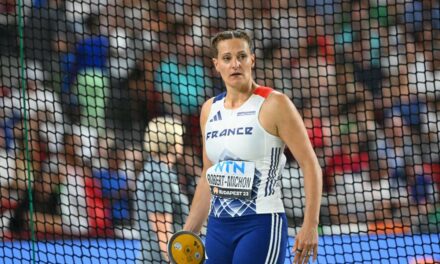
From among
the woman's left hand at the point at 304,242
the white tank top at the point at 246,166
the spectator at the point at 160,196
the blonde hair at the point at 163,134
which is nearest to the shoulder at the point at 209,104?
the white tank top at the point at 246,166

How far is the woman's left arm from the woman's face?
0.16 m

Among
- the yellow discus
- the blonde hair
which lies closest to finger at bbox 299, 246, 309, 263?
the yellow discus

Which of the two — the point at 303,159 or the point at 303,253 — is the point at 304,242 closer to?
the point at 303,253

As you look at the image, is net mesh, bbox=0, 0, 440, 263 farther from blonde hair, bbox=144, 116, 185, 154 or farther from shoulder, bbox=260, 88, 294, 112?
shoulder, bbox=260, 88, 294, 112

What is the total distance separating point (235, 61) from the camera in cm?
392

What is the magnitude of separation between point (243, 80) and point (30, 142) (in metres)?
5.07

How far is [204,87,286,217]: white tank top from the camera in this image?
12.7 ft

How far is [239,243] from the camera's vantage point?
3857 millimetres

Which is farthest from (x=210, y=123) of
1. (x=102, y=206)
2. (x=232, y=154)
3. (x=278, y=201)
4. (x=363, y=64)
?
(x=363, y=64)

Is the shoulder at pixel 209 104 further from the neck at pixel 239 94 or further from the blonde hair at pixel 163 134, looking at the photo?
the blonde hair at pixel 163 134

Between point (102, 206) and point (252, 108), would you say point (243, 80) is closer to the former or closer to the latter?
point (252, 108)

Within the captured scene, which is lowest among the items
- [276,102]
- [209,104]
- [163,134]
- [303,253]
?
[303,253]

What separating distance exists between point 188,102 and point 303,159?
5.01 m

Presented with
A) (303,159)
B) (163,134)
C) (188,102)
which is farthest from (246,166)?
(188,102)
